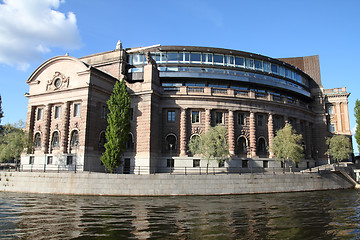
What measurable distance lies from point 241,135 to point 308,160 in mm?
17429

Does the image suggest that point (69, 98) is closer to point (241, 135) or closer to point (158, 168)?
point (158, 168)

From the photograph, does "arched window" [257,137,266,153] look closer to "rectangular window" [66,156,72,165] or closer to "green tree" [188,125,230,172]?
"green tree" [188,125,230,172]

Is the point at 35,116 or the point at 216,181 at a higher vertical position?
the point at 35,116

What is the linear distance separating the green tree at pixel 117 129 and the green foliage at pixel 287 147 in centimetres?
2318

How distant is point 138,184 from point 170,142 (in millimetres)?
13404

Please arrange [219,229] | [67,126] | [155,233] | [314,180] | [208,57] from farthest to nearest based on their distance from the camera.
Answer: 1. [208,57]
2. [67,126]
3. [314,180]
4. [219,229]
5. [155,233]

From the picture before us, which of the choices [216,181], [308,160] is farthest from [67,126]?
[308,160]

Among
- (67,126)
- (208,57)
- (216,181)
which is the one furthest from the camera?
(208,57)

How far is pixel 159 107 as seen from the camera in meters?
41.8

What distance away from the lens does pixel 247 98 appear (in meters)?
43.5

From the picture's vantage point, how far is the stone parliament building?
1501 inches

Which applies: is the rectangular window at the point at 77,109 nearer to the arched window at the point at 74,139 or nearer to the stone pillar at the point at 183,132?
the arched window at the point at 74,139

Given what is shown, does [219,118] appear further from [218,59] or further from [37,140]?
[37,140]

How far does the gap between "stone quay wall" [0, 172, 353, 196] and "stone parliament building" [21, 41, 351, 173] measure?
209 inches
